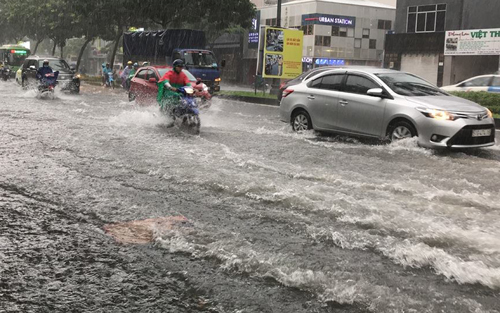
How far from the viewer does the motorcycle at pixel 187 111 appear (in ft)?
39.9

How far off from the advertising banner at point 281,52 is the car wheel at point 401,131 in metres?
15.5

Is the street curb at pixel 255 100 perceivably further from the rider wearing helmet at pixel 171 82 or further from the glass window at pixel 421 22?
the glass window at pixel 421 22

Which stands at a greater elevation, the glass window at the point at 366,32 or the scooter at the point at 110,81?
the glass window at the point at 366,32

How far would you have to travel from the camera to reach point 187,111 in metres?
12.2

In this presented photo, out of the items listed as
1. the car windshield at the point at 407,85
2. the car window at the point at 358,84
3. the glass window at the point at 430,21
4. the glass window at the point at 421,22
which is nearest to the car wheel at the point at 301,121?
the car window at the point at 358,84

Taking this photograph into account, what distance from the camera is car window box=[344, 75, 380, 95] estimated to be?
1054 centimetres

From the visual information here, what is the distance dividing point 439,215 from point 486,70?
3030 cm

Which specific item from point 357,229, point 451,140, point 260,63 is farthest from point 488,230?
point 260,63

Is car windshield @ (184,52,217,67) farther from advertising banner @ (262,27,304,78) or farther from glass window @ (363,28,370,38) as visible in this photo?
Answer: glass window @ (363,28,370,38)

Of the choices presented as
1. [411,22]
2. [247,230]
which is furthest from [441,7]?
[247,230]

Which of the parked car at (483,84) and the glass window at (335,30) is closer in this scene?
the parked car at (483,84)

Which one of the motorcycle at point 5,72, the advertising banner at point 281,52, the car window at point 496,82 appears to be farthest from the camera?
the motorcycle at point 5,72

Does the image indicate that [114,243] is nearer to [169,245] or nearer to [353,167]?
[169,245]

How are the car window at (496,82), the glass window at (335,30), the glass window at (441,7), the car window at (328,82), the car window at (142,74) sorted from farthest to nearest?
1. the glass window at (335,30)
2. the glass window at (441,7)
3. the car window at (496,82)
4. the car window at (142,74)
5. the car window at (328,82)
